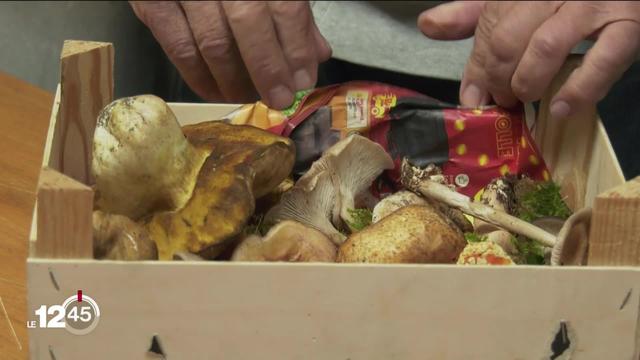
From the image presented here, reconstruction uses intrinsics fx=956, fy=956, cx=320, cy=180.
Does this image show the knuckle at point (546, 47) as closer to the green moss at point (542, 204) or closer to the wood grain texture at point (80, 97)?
the green moss at point (542, 204)

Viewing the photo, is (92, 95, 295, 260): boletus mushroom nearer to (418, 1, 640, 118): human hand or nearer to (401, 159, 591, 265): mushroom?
(401, 159, 591, 265): mushroom

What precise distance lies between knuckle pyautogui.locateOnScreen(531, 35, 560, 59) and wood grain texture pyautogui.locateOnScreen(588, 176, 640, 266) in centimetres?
23

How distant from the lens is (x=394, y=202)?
2.60 feet

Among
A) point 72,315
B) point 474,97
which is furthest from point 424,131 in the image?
point 72,315

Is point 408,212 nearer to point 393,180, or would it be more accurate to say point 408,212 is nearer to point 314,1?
point 393,180

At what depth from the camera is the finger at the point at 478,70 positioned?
912 millimetres

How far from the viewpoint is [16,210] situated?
3.02 feet

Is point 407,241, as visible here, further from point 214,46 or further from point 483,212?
point 214,46

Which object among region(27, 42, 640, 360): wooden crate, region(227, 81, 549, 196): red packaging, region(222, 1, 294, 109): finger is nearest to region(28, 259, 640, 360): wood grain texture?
region(27, 42, 640, 360): wooden crate

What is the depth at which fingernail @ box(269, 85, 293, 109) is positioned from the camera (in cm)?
92

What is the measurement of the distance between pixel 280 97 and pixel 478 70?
19 centimetres

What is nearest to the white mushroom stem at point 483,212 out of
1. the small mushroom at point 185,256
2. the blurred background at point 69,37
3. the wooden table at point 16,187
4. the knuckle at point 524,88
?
the knuckle at point 524,88

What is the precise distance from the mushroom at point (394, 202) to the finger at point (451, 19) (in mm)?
208

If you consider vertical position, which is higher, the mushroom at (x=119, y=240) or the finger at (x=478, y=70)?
the mushroom at (x=119, y=240)
